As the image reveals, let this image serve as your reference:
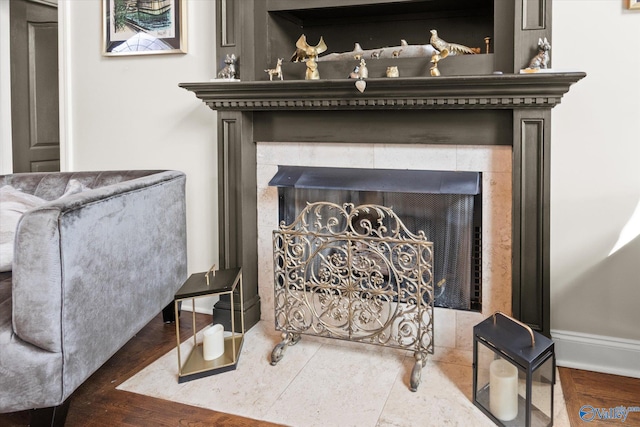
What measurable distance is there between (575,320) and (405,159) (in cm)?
99

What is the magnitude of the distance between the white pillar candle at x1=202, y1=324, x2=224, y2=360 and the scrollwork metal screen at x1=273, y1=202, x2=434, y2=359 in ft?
0.90

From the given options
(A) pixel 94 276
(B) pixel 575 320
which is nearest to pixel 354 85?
(A) pixel 94 276

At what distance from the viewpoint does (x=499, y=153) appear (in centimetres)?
199

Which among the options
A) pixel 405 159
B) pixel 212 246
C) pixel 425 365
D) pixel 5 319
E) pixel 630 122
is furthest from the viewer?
pixel 212 246

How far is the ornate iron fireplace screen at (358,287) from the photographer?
1915mm

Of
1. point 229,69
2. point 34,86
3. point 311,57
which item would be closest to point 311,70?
point 311,57

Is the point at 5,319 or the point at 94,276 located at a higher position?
the point at 94,276

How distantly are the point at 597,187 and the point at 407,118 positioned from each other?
822 mm

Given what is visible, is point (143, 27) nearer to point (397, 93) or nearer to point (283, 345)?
point (397, 93)

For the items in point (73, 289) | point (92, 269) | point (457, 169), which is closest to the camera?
point (73, 289)

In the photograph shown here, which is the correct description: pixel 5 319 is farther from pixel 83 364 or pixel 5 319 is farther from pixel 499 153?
pixel 499 153

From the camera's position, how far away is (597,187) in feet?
6.35

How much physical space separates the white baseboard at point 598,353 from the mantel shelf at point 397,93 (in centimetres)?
98

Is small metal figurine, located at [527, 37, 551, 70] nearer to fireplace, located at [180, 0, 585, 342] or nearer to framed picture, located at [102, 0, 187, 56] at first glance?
fireplace, located at [180, 0, 585, 342]
